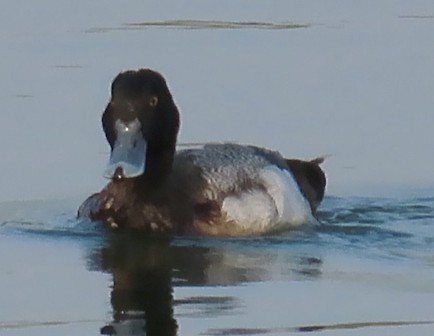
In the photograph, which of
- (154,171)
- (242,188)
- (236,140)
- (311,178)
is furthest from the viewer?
(236,140)

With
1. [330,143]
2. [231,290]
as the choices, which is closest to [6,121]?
[330,143]

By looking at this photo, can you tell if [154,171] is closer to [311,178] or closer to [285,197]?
[285,197]

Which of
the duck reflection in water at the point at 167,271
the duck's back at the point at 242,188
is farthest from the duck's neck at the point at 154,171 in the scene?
the duck reflection in water at the point at 167,271

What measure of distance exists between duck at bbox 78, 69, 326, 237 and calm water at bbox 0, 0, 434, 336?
0.17m

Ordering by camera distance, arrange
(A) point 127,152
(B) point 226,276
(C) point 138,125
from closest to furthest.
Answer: (B) point 226,276 → (A) point 127,152 → (C) point 138,125

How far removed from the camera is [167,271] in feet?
46.3

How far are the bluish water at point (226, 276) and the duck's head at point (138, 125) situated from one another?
0.62 meters

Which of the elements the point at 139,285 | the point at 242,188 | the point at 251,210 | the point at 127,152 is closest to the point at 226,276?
the point at 139,285

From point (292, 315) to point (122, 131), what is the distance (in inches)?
117

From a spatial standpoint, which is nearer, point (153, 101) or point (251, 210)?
point (153, 101)

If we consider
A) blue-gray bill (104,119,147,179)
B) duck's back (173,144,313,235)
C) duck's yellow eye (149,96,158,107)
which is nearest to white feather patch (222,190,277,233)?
duck's back (173,144,313,235)

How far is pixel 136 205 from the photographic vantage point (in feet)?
50.2

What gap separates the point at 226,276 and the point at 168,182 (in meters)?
1.72

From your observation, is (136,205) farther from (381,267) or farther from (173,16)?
(173,16)
